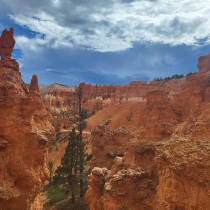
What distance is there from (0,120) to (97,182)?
4.85 m

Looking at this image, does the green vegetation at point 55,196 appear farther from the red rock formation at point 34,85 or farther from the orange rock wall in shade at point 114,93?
the orange rock wall in shade at point 114,93

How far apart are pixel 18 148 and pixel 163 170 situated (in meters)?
5.14

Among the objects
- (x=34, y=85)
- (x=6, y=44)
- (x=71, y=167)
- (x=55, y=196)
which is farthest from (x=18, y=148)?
(x=55, y=196)

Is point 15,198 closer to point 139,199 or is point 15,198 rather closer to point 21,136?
point 21,136

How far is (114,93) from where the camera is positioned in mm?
94250

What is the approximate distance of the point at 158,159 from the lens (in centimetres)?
448

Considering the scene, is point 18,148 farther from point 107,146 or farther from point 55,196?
point 107,146

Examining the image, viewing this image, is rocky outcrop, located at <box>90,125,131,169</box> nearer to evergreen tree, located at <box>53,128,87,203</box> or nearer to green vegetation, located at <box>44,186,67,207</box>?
green vegetation, located at <box>44,186,67,207</box>

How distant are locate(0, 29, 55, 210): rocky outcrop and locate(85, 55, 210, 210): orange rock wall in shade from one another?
2754 millimetres

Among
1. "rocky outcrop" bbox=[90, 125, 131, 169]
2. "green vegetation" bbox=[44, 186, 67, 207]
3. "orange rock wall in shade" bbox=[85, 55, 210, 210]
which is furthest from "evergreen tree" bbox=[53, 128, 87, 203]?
"rocky outcrop" bbox=[90, 125, 131, 169]

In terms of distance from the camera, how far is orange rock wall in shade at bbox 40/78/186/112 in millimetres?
77625

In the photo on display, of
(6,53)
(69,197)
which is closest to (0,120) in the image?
(6,53)

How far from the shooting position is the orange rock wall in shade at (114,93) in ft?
255

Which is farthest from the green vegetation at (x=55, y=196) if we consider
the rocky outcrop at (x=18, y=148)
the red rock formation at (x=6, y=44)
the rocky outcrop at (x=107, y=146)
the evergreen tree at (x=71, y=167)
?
the red rock formation at (x=6, y=44)
